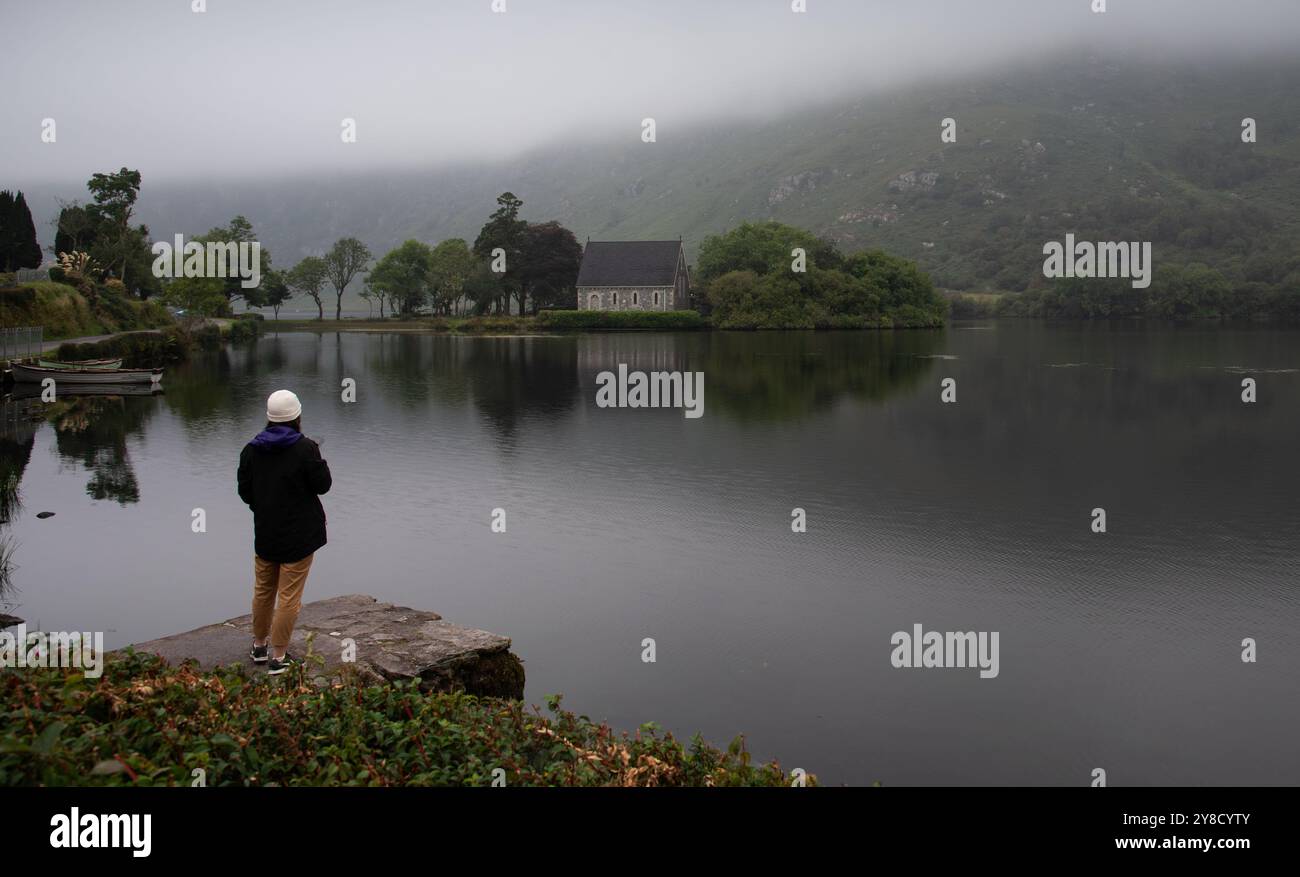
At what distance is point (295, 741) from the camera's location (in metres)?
6.43

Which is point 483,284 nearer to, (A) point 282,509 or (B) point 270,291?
(B) point 270,291

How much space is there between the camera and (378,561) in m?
15.3

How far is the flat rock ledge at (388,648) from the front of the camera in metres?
9.12

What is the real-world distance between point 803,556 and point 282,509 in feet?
28.7

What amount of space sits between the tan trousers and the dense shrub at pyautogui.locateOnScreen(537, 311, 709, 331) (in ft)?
306

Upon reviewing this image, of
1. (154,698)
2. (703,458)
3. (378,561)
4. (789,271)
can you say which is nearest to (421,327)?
(789,271)

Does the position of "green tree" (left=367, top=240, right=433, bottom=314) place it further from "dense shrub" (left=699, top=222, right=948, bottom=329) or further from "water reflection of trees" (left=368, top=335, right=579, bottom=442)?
"water reflection of trees" (left=368, top=335, right=579, bottom=442)

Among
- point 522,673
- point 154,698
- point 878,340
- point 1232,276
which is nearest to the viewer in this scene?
point 154,698

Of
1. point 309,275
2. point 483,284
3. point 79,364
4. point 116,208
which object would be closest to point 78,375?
point 79,364

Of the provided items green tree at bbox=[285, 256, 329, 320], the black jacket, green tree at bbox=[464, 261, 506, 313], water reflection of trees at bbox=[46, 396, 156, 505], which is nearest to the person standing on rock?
the black jacket

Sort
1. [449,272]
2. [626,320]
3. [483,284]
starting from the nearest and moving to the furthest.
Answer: [626,320], [483,284], [449,272]

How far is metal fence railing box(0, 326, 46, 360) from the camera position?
41375 millimetres
